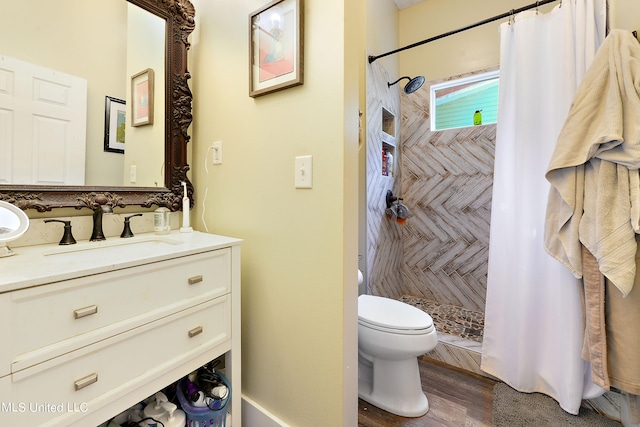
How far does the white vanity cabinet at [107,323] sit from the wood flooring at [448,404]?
72 cm

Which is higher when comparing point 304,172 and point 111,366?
point 304,172

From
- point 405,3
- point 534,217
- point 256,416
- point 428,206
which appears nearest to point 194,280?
point 256,416

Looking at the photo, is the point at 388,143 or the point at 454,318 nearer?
the point at 454,318

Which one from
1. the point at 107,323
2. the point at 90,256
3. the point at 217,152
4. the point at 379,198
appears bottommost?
the point at 107,323

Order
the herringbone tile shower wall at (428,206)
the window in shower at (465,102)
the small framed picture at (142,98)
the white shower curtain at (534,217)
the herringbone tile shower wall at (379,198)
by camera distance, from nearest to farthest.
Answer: the small framed picture at (142,98), the white shower curtain at (534,217), the herringbone tile shower wall at (379,198), the herringbone tile shower wall at (428,206), the window in shower at (465,102)

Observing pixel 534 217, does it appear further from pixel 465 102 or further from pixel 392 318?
pixel 465 102

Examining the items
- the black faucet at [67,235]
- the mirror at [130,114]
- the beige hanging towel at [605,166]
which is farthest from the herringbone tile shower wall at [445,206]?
the black faucet at [67,235]

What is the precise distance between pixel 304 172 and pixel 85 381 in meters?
0.89

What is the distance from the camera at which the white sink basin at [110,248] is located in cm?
92

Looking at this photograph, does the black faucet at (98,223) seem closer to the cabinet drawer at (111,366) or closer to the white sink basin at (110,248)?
the white sink basin at (110,248)

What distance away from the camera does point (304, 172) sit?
3.60 feet

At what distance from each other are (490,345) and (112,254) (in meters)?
1.92

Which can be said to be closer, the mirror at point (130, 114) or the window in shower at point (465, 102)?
the mirror at point (130, 114)

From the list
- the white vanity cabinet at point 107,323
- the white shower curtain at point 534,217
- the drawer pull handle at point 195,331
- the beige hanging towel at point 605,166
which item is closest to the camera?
the white vanity cabinet at point 107,323
